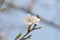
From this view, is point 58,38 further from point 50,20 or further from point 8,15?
point 8,15

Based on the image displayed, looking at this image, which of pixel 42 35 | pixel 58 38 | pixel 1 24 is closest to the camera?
pixel 1 24

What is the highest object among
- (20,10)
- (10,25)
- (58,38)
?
(20,10)

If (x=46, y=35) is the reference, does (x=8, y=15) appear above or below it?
above

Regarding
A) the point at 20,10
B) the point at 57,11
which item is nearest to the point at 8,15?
the point at 20,10

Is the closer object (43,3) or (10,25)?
(10,25)

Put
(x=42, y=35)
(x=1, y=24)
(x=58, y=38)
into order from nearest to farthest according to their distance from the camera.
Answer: (x=1, y=24) < (x=42, y=35) < (x=58, y=38)

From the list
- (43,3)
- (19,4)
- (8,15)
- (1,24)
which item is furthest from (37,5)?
(1,24)

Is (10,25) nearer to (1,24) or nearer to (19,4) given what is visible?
(1,24)
